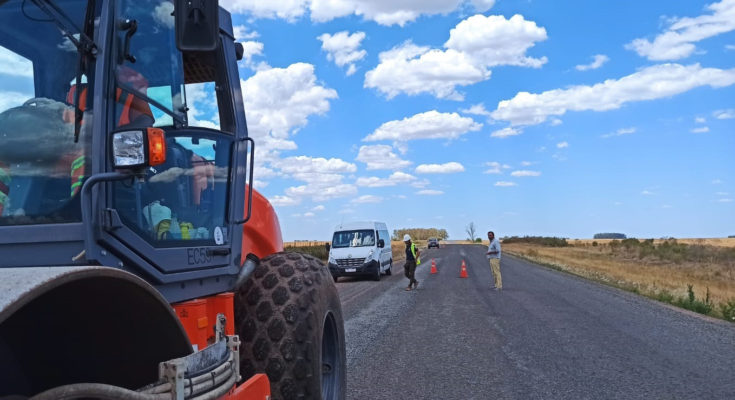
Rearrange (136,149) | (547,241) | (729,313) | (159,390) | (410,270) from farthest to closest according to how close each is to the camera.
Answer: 1. (547,241)
2. (410,270)
3. (729,313)
4. (136,149)
5. (159,390)

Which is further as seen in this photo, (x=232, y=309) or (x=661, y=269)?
(x=661, y=269)

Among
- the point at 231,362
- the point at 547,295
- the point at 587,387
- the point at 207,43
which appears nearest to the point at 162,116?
the point at 207,43

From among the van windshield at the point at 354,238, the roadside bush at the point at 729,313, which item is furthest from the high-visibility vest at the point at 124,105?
the van windshield at the point at 354,238

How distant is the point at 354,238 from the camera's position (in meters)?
23.0

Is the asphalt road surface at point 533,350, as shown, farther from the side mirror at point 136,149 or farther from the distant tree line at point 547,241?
the distant tree line at point 547,241

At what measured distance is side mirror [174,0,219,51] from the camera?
91.2 inches

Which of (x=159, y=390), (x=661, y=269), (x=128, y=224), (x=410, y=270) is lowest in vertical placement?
(x=661, y=269)

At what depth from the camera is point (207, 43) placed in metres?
2.34

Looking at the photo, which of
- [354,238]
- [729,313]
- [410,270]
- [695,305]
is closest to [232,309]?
[729,313]

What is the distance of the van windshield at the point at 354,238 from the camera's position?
2269 centimetres

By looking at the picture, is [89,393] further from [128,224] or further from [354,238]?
[354,238]

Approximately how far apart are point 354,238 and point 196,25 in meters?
20.8

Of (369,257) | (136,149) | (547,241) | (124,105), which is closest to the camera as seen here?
(136,149)

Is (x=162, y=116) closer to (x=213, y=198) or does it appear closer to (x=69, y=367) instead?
(x=213, y=198)
